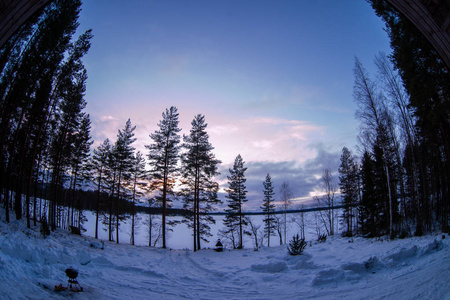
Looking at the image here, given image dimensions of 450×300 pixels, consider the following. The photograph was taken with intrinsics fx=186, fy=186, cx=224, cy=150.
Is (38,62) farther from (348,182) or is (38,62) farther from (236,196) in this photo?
(348,182)

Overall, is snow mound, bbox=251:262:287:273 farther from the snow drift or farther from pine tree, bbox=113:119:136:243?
pine tree, bbox=113:119:136:243

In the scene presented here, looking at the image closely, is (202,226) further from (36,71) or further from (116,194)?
(36,71)

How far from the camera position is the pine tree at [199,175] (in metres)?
21.4

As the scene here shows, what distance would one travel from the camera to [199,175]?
2166 cm

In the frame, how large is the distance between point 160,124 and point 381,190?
2834 cm

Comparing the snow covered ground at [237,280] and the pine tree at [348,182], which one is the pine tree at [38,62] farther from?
the pine tree at [348,182]

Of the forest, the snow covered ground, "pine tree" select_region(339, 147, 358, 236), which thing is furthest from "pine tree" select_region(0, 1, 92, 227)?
"pine tree" select_region(339, 147, 358, 236)

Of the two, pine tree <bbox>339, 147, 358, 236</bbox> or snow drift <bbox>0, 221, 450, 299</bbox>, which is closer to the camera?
snow drift <bbox>0, 221, 450, 299</bbox>

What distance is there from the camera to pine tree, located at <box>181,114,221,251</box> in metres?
21.4

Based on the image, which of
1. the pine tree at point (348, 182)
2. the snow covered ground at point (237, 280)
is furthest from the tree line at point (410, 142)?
the snow covered ground at point (237, 280)

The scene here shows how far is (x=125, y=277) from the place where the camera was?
27.3 feet

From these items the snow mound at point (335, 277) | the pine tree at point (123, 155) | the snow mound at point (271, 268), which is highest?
the pine tree at point (123, 155)

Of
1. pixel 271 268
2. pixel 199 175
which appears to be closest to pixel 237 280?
pixel 271 268

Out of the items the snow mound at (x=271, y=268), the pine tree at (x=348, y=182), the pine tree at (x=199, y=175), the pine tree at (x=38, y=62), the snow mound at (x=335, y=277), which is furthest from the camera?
the pine tree at (x=348, y=182)
